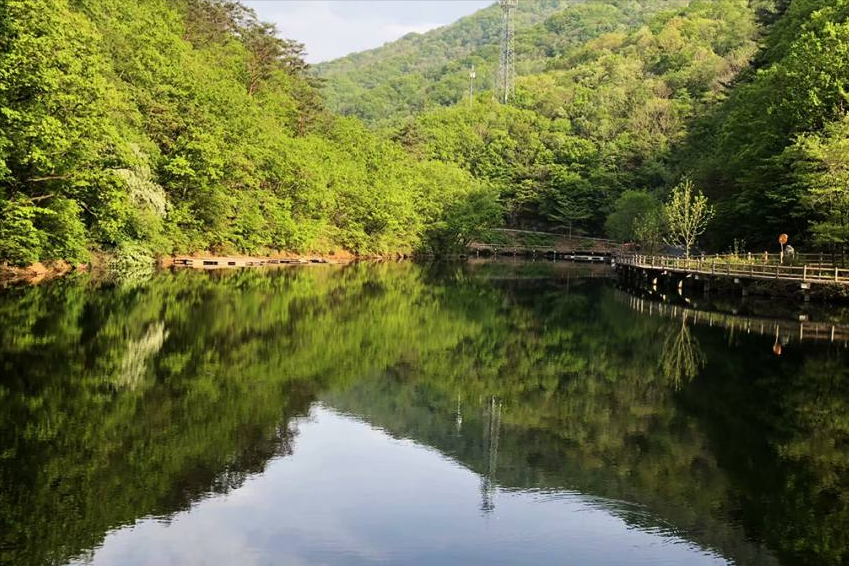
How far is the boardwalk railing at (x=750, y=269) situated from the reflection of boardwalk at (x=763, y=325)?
19.4ft

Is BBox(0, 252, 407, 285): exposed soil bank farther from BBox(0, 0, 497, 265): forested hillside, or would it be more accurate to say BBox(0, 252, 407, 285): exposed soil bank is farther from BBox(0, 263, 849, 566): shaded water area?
BBox(0, 263, 849, 566): shaded water area

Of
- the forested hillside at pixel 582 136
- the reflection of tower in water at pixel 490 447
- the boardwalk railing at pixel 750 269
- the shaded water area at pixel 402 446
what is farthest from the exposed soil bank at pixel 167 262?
the forested hillside at pixel 582 136

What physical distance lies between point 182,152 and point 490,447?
47279 millimetres

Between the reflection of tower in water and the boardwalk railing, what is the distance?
97.1ft

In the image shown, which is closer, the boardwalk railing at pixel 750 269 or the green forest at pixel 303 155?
the green forest at pixel 303 155

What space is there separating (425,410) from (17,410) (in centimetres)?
785

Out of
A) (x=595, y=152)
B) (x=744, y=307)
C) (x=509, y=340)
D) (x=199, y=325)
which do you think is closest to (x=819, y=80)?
(x=744, y=307)

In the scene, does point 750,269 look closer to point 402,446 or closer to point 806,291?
point 806,291

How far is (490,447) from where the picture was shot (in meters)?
14.4

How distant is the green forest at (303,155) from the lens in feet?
117

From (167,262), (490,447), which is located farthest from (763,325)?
(167,262)

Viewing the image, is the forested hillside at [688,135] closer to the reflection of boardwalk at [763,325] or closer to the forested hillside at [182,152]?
the reflection of boardwalk at [763,325]

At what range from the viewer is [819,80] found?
168 ft

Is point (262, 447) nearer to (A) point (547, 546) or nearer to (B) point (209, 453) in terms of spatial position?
(B) point (209, 453)
